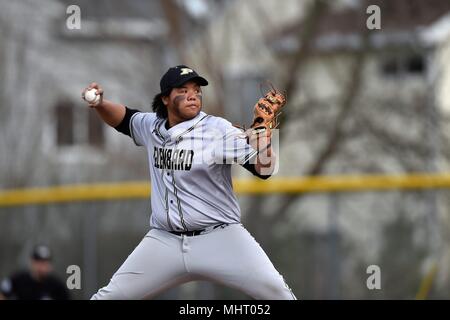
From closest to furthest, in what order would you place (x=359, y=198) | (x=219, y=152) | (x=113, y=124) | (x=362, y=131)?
(x=219, y=152) → (x=113, y=124) → (x=359, y=198) → (x=362, y=131)

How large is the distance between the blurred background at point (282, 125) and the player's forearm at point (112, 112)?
688 cm

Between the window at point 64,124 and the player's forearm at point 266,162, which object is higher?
the window at point 64,124

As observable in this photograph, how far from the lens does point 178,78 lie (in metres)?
6.84

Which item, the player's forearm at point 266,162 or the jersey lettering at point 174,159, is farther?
the jersey lettering at point 174,159

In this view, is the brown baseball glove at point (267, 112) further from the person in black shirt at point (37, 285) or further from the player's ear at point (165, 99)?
the person in black shirt at point (37, 285)

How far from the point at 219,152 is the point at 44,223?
9.18 meters

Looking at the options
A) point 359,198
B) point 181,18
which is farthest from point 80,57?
point 359,198

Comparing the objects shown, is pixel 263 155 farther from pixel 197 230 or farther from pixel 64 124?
pixel 64 124

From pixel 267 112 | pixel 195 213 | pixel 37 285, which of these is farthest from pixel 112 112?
pixel 37 285

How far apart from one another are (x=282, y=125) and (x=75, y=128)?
31.8 ft

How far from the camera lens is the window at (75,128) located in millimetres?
25453

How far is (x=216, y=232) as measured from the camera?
689cm

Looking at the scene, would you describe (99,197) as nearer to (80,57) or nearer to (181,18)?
(181,18)

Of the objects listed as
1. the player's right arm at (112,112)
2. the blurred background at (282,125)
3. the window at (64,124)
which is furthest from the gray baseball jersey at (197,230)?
the window at (64,124)
